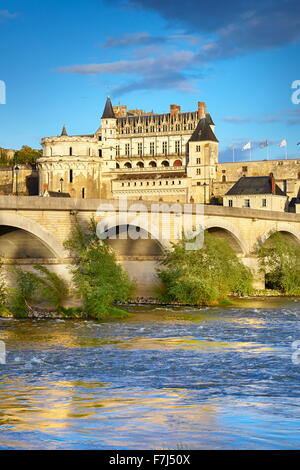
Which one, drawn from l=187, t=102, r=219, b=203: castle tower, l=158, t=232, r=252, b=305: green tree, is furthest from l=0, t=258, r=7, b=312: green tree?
l=187, t=102, r=219, b=203: castle tower

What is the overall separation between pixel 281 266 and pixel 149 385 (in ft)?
95.9

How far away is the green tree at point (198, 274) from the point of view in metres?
38.3

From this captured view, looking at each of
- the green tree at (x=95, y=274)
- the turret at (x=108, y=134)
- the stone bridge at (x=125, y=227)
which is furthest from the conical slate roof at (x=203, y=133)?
the green tree at (x=95, y=274)

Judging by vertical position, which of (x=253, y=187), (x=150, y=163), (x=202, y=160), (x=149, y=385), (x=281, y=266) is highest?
(x=150, y=163)

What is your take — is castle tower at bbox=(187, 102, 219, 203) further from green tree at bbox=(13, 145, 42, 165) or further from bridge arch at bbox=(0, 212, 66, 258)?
bridge arch at bbox=(0, 212, 66, 258)

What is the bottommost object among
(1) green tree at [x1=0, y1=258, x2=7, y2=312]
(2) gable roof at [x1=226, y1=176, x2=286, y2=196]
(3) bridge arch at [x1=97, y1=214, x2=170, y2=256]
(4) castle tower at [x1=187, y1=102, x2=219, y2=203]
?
(1) green tree at [x1=0, y1=258, x2=7, y2=312]

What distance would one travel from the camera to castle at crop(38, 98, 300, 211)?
108756 mm

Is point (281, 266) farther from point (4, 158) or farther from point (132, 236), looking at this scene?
point (4, 158)

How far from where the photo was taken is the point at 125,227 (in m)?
41.6

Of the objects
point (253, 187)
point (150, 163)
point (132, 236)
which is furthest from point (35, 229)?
point (150, 163)

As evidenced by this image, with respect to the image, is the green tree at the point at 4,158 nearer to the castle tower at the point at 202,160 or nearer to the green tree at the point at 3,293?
the castle tower at the point at 202,160

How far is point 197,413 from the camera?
1625 centimetres

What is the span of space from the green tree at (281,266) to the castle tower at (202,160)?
58.8 metres
